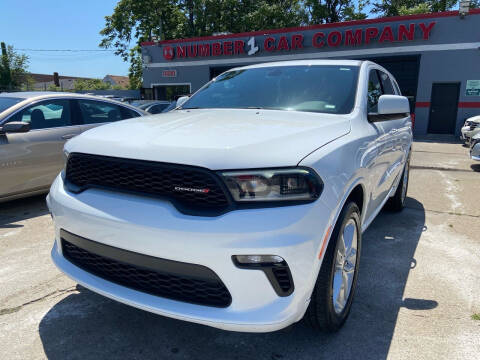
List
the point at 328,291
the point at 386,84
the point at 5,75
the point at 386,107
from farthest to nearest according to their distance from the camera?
the point at 5,75
the point at 386,84
the point at 386,107
the point at 328,291

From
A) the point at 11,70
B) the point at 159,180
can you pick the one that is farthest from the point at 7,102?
the point at 11,70

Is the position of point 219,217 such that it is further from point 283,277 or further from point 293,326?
point 293,326

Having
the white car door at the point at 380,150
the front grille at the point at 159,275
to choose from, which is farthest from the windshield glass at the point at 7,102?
the white car door at the point at 380,150

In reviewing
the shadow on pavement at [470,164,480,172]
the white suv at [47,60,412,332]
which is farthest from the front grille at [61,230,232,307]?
the shadow on pavement at [470,164,480,172]

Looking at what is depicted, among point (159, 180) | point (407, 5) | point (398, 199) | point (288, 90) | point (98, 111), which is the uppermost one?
point (407, 5)

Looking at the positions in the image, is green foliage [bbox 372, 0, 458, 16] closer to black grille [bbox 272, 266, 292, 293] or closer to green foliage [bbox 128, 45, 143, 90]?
green foliage [bbox 128, 45, 143, 90]

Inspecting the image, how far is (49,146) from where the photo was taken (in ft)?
16.0

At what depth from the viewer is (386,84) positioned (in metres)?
4.12

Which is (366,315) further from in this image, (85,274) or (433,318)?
(85,274)

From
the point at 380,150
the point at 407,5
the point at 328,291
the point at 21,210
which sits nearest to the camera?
the point at 328,291

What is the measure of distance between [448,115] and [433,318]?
607 inches

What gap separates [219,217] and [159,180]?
405 mm

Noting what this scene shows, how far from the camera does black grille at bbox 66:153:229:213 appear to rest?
183 cm

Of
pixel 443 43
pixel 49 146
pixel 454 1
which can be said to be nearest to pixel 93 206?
pixel 49 146
